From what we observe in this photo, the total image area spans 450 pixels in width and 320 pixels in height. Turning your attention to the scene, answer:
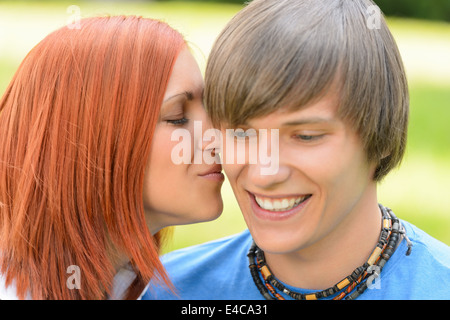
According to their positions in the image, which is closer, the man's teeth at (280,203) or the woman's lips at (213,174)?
the man's teeth at (280,203)

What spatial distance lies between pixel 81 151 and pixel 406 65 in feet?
30.9

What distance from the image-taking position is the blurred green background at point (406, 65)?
223 inches

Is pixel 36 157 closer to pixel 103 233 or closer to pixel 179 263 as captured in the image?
pixel 103 233

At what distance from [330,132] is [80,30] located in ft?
3.56

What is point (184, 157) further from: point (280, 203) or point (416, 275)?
point (416, 275)

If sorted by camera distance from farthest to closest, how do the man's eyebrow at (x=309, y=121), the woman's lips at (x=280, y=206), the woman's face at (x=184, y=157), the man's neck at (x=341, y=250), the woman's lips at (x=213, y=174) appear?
1. the woman's lips at (x=213, y=174)
2. the woman's face at (x=184, y=157)
3. the man's neck at (x=341, y=250)
4. the woman's lips at (x=280, y=206)
5. the man's eyebrow at (x=309, y=121)

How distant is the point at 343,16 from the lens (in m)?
2.34

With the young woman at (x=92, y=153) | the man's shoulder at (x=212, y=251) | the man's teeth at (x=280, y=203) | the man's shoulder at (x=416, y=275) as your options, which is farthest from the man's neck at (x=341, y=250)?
the young woman at (x=92, y=153)

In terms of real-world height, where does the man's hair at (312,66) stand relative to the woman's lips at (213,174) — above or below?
above

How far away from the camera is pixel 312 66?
2.23 meters

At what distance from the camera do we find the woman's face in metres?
2.66

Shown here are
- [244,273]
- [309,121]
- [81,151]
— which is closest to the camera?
[309,121]

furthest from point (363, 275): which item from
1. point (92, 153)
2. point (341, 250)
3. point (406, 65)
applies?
point (406, 65)

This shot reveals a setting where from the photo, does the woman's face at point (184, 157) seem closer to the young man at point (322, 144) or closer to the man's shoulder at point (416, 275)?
the young man at point (322, 144)
